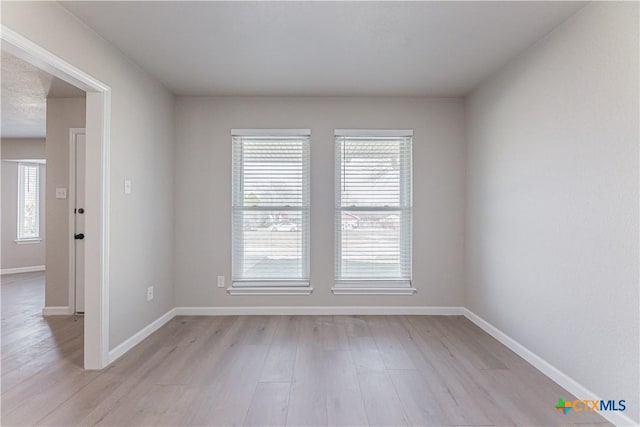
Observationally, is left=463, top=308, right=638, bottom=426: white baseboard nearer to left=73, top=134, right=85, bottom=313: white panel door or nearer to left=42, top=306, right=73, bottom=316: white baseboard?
left=73, top=134, right=85, bottom=313: white panel door

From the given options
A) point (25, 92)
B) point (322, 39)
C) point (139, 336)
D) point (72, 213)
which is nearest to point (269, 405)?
point (139, 336)

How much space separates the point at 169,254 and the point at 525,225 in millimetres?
3704

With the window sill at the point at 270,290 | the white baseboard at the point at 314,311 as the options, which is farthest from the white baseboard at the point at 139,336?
the window sill at the point at 270,290

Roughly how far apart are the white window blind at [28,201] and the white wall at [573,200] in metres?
8.51

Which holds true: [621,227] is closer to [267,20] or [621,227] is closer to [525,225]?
[525,225]

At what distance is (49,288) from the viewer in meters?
4.18

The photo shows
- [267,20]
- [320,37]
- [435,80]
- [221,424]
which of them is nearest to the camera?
[221,424]

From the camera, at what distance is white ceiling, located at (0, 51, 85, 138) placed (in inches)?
127

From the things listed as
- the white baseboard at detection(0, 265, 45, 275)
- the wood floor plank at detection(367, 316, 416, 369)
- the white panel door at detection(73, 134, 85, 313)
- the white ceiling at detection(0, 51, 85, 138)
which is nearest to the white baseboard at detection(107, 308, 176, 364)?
the white panel door at detection(73, 134, 85, 313)

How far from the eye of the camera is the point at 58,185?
431cm

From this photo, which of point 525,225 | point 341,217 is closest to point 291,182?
point 341,217

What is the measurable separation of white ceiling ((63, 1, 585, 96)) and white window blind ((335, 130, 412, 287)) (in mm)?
749

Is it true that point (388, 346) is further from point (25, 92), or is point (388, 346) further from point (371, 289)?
point (25, 92)

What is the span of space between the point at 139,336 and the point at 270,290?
143 cm
